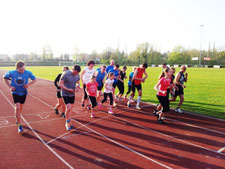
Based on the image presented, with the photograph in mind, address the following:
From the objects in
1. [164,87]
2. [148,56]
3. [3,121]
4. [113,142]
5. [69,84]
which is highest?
[148,56]

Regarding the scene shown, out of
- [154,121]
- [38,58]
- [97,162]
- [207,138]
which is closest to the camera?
[97,162]

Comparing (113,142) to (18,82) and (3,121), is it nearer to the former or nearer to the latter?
(18,82)

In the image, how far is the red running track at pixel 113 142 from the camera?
378 centimetres

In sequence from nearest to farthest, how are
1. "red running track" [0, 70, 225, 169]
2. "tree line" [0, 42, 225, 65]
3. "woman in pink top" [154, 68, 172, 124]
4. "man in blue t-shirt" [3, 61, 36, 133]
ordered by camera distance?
"red running track" [0, 70, 225, 169]
"man in blue t-shirt" [3, 61, 36, 133]
"woman in pink top" [154, 68, 172, 124]
"tree line" [0, 42, 225, 65]

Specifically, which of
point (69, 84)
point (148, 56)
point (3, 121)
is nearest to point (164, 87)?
point (69, 84)

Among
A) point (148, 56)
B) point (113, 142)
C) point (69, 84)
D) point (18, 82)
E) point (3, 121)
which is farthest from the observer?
point (148, 56)

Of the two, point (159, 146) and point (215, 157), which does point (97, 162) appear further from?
point (215, 157)

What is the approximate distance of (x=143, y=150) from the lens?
170 inches

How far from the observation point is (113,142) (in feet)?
15.4

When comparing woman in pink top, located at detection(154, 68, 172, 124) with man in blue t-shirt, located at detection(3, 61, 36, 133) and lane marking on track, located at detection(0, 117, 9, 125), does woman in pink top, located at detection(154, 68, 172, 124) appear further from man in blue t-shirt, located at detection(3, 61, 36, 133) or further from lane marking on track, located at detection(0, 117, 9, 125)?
lane marking on track, located at detection(0, 117, 9, 125)

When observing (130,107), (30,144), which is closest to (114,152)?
(30,144)

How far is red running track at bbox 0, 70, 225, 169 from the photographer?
12.4 feet

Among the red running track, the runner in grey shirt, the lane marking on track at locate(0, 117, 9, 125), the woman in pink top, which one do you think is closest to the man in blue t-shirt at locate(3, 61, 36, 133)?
the red running track

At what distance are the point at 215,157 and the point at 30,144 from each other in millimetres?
4861
